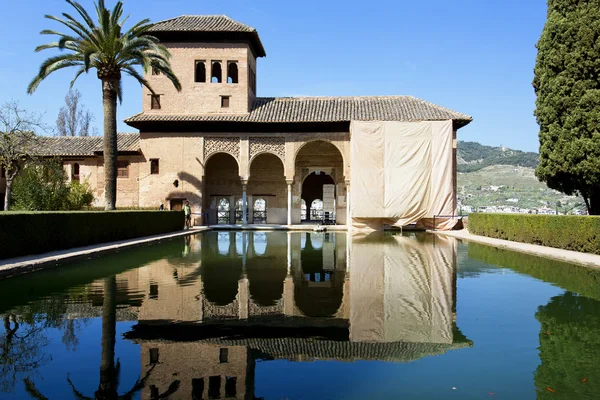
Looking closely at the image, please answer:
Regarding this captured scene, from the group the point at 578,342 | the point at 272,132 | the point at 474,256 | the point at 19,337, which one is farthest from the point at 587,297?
the point at 272,132

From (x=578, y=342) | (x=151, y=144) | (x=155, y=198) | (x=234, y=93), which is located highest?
(x=234, y=93)

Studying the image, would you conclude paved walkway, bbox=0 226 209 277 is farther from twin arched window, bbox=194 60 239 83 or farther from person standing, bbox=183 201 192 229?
twin arched window, bbox=194 60 239 83

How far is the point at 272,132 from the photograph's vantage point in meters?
26.3

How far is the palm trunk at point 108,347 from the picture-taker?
349 cm

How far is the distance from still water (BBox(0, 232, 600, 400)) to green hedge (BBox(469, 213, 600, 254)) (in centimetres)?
367

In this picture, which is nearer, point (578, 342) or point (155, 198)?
point (578, 342)

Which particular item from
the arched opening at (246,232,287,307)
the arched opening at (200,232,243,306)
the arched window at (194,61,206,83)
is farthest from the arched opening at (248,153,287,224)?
the arched opening at (200,232,243,306)

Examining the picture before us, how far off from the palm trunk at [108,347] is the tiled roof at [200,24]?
21.2 m

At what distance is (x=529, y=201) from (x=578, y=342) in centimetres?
7253

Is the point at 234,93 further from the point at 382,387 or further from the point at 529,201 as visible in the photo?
the point at 529,201

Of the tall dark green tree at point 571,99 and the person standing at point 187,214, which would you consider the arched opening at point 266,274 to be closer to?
the tall dark green tree at point 571,99

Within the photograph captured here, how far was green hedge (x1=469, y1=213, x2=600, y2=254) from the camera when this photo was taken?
12545mm

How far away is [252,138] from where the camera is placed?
26.4 metres

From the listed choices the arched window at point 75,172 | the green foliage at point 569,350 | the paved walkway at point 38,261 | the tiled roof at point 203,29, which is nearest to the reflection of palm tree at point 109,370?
the green foliage at point 569,350
